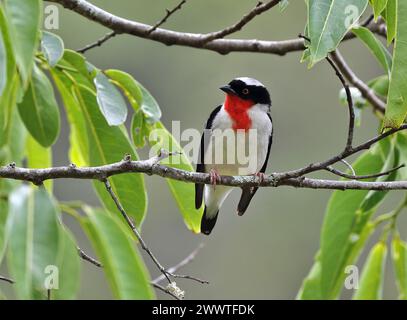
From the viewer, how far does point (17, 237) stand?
1612 mm

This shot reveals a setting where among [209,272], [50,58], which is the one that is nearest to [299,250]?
[209,272]

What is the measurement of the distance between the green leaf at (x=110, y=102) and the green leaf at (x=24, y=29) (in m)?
1.15

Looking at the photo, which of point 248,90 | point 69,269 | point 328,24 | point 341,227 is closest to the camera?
point 69,269

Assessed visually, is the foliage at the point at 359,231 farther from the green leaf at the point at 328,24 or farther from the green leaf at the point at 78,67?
the green leaf at the point at 78,67

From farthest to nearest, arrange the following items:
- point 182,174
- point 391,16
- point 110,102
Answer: point 110,102
point 182,174
point 391,16

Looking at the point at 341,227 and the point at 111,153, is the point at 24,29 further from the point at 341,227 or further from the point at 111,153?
the point at 341,227

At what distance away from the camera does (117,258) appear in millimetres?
1871

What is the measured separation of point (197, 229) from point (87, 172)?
0.96 meters

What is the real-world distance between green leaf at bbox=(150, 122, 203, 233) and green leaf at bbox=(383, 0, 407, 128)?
3.77 feet

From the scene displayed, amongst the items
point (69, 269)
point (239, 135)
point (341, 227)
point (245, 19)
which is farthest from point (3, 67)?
point (239, 135)

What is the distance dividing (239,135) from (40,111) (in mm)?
1337

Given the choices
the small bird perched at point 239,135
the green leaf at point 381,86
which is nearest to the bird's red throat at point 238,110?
the small bird perched at point 239,135

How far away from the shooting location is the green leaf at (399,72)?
6.77ft
